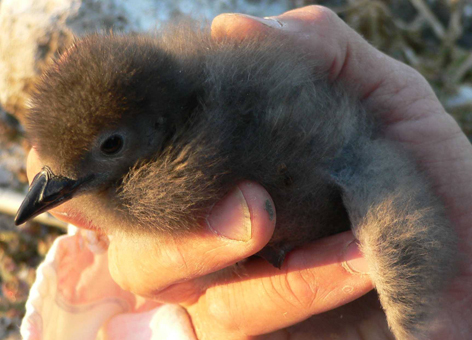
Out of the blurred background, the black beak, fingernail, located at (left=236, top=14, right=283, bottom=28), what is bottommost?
the blurred background

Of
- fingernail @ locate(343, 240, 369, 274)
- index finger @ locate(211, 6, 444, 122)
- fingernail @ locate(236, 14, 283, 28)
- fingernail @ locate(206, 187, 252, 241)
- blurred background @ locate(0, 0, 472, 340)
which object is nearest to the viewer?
fingernail @ locate(206, 187, 252, 241)

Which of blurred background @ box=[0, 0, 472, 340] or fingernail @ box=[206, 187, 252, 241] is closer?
fingernail @ box=[206, 187, 252, 241]

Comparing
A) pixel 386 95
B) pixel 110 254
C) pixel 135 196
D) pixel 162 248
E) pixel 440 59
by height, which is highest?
pixel 135 196

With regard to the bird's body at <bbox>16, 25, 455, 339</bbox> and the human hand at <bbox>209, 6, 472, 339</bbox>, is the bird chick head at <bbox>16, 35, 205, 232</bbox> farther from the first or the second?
the human hand at <bbox>209, 6, 472, 339</bbox>

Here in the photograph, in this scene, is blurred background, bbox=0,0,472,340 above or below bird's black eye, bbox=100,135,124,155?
below

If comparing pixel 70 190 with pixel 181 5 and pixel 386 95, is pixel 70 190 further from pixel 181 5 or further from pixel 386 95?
pixel 181 5

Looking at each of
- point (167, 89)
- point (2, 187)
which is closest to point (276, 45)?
point (167, 89)

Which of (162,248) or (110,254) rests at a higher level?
(162,248)

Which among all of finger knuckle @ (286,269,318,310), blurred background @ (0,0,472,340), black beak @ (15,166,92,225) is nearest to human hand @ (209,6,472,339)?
finger knuckle @ (286,269,318,310)
